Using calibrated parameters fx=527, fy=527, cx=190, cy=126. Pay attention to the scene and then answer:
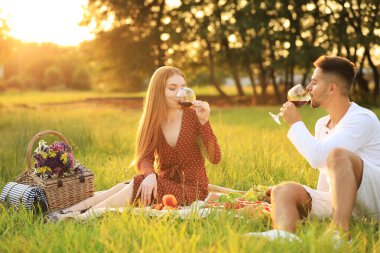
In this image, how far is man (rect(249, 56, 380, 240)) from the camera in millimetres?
3641

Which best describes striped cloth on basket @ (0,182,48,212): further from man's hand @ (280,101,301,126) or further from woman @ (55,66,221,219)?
man's hand @ (280,101,301,126)

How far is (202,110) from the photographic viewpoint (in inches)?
194

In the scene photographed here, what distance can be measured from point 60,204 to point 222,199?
1.59 meters

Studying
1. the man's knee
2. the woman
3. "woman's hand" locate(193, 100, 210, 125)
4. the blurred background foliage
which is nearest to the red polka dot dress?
the woman

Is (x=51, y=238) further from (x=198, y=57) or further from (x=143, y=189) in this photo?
(x=198, y=57)

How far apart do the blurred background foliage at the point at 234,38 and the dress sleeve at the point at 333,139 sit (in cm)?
1661

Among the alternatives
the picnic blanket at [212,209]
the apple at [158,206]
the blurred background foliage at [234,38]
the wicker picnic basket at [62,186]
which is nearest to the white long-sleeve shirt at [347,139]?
the picnic blanket at [212,209]

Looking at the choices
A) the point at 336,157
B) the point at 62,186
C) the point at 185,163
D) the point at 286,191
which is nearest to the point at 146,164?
the point at 185,163

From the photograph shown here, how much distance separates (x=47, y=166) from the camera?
17.0 ft

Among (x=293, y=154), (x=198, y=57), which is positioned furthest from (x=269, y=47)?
(x=293, y=154)

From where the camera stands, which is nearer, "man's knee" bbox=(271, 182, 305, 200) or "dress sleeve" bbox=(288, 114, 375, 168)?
"dress sleeve" bbox=(288, 114, 375, 168)

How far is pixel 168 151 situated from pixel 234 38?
2039cm

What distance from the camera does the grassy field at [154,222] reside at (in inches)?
134

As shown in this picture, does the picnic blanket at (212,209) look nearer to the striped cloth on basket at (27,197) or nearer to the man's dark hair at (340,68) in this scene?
the striped cloth on basket at (27,197)
